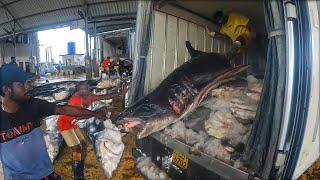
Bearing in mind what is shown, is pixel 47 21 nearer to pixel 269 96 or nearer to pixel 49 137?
pixel 49 137

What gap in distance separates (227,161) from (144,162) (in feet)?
3.56

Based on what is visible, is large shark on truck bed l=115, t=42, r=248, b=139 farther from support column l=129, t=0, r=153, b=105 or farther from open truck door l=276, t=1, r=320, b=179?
open truck door l=276, t=1, r=320, b=179

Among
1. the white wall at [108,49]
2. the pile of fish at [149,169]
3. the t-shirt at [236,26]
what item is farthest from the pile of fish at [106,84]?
the pile of fish at [149,169]

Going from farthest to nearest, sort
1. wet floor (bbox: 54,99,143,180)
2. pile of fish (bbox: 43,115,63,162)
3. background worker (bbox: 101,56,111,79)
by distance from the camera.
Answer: background worker (bbox: 101,56,111,79)
pile of fish (bbox: 43,115,63,162)
wet floor (bbox: 54,99,143,180)

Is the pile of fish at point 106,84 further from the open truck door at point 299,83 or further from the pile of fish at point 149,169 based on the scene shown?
the open truck door at point 299,83

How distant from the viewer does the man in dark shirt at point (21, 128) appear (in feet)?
7.24

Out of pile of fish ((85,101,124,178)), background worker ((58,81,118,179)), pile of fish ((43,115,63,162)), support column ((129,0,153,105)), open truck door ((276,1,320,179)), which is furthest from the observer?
pile of fish ((43,115,63,162))

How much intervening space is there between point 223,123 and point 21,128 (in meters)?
1.61

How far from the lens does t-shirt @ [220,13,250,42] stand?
13.2 feet

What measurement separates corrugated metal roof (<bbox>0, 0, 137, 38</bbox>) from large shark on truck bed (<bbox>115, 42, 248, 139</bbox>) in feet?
6.69

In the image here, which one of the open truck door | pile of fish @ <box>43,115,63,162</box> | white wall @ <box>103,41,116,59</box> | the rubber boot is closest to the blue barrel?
white wall @ <box>103,41,116,59</box>

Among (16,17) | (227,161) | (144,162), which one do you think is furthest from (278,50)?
(16,17)

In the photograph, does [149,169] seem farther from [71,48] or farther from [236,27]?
[71,48]

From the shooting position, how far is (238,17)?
13.4ft
